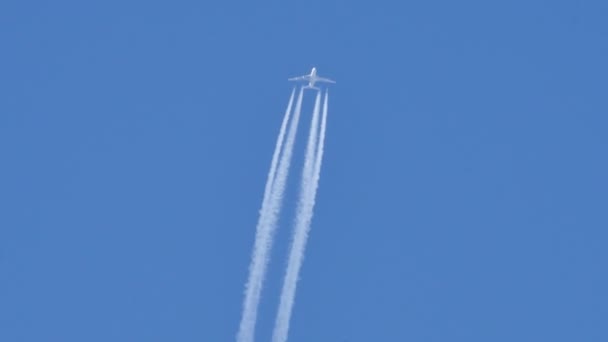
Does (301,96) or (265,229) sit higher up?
(301,96)

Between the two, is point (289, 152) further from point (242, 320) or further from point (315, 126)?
point (242, 320)

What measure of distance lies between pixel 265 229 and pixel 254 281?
5.80ft

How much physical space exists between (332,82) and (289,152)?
12.8 ft

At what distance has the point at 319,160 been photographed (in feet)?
189

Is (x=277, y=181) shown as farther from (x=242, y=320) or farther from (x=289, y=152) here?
(x=242, y=320)

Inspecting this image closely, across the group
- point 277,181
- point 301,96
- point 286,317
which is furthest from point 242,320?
point 301,96

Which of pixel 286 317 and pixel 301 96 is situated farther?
pixel 301 96

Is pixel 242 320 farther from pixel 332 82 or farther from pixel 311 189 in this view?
pixel 332 82

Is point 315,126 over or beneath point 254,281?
over

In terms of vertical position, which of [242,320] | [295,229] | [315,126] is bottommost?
[242,320]

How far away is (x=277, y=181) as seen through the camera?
5659cm

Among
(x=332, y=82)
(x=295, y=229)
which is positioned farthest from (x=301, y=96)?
(x=295, y=229)

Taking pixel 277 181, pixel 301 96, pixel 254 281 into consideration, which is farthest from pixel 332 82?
pixel 254 281

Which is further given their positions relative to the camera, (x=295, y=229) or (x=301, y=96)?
(x=301, y=96)
